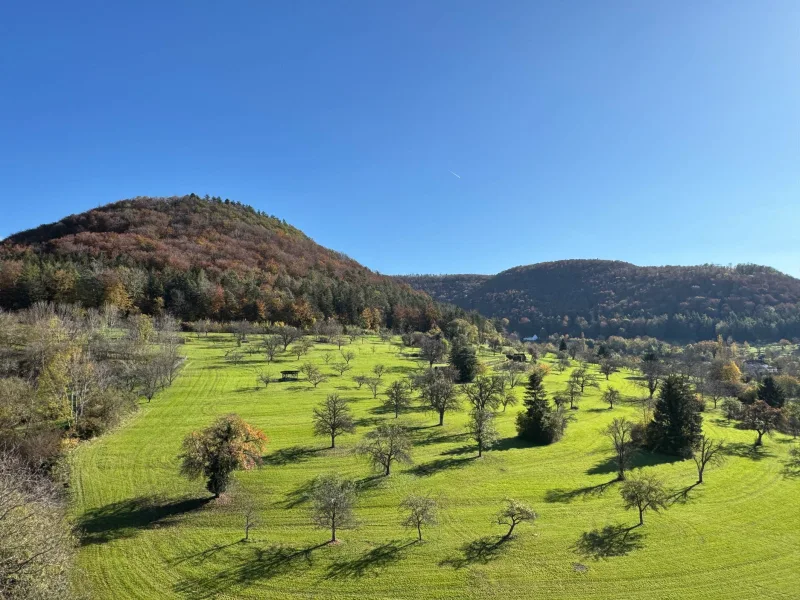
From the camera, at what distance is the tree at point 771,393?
91188mm

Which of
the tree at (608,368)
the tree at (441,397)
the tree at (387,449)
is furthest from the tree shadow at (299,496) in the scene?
the tree at (608,368)

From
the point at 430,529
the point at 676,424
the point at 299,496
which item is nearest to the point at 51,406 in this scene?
the point at 299,496

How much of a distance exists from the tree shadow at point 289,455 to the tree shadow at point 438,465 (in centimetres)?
1295

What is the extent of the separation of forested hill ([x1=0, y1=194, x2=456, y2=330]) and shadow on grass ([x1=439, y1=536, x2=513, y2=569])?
111639 millimetres

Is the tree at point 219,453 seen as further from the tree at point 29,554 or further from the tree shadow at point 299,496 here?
the tree at point 29,554

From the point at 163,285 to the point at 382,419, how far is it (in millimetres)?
96740

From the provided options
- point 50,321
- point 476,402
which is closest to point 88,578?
point 476,402

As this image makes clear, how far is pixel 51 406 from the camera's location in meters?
56.1

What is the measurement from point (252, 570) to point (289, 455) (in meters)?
20.2

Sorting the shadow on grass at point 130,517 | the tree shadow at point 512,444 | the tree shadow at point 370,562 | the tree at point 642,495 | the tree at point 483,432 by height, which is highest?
the tree at point 483,432

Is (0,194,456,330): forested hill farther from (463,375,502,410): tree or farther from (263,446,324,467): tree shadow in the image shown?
(263,446,324,467): tree shadow

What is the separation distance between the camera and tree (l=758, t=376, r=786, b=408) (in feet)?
299

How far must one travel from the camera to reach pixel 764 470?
5781 cm

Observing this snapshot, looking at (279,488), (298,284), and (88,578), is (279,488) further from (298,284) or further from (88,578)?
(298,284)
